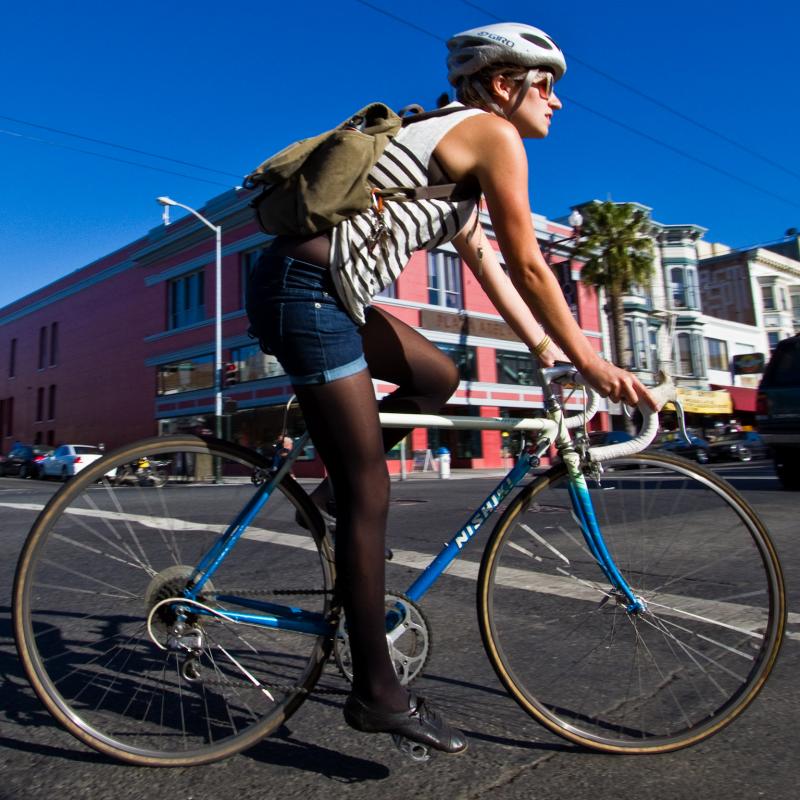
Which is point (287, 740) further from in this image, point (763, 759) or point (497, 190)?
point (497, 190)

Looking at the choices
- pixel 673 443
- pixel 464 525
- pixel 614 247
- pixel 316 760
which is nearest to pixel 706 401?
pixel 614 247

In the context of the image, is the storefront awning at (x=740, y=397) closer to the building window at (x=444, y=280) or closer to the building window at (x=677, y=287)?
the building window at (x=677, y=287)

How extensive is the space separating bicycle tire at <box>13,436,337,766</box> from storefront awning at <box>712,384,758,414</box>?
152 ft

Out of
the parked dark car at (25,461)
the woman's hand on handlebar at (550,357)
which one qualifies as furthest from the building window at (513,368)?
the woman's hand on handlebar at (550,357)

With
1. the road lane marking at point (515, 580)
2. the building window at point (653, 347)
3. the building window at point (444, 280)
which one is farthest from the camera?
the building window at point (653, 347)

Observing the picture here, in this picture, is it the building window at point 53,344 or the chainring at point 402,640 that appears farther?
the building window at point 53,344

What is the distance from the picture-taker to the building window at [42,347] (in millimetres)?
43125

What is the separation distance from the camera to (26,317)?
44938 mm

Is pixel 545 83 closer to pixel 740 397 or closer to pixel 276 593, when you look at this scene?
pixel 276 593

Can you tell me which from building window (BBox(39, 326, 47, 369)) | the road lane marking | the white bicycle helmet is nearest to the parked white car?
building window (BBox(39, 326, 47, 369))

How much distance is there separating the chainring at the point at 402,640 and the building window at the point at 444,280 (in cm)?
2871

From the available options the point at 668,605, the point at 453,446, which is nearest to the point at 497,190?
the point at 668,605

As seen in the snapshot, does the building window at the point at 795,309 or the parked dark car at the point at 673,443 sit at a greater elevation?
the building window at the point at 795,309

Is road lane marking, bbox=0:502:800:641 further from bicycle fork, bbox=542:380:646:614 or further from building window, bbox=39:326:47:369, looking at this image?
building window, bbox=39:326:47:369
